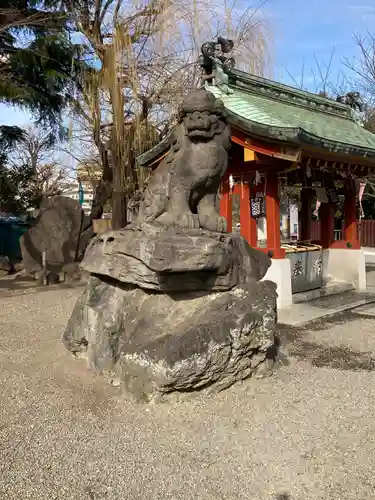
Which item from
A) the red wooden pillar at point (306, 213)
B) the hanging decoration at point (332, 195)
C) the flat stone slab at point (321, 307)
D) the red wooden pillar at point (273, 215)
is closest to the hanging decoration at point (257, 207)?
the red wooden pillar at point (273, 215)

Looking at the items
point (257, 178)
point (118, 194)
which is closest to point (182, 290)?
point (257, 178)

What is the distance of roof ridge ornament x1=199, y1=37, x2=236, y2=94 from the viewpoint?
7.11 metres

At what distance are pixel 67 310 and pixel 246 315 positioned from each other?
4455 mm

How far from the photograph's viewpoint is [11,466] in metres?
2.69

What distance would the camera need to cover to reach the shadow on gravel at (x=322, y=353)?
15.2 ft

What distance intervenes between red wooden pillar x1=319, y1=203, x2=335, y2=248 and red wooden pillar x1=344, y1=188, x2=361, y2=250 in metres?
0.29

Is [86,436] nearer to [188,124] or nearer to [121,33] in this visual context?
[188,124]

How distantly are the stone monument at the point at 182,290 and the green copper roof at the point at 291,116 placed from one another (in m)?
2.29

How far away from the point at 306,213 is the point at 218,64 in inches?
142

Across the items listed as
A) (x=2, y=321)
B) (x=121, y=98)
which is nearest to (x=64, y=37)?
(x=121, y=98)

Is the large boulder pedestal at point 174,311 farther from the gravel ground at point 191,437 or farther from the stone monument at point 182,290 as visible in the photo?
the gravel ground at point 191,437

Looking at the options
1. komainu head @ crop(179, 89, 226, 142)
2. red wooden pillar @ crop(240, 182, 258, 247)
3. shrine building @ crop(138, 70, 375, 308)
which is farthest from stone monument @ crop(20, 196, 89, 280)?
komainu head @ crop(179, 89, 226, 142)

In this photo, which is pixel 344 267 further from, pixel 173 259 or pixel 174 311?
pixel 173 259

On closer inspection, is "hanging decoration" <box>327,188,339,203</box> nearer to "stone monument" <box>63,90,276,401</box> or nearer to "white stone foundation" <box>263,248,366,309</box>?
"white stone foundation" <box>263,248,366,309</box>
